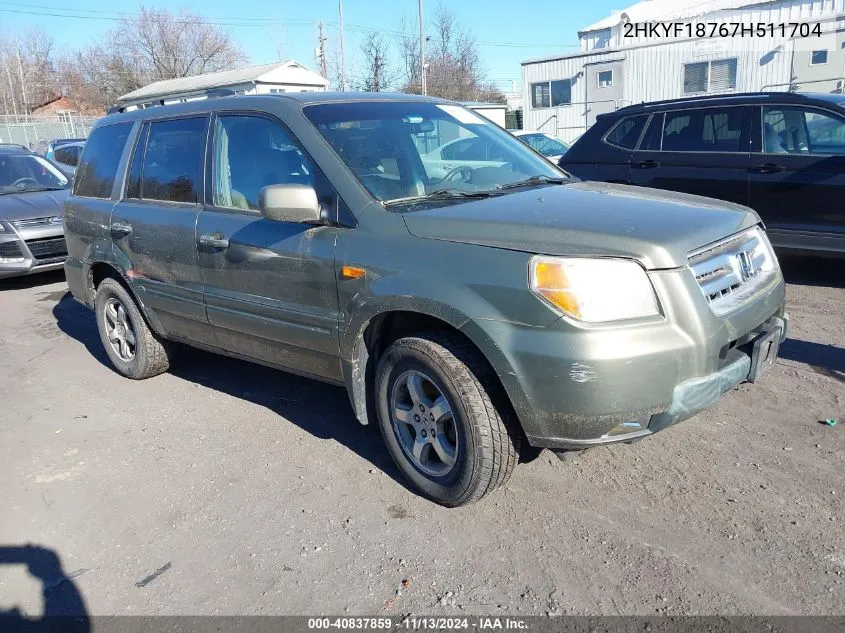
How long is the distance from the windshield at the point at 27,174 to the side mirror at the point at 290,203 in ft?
25.3

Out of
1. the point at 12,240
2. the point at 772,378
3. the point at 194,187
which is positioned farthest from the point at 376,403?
the point at 12,240

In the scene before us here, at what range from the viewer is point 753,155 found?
6688 mm

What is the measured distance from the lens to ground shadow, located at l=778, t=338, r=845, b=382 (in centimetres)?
452

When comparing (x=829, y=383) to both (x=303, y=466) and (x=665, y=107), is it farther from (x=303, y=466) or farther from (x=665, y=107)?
(x=665, y=107)

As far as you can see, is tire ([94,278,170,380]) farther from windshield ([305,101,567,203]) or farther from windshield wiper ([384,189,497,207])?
windshield wiper ([384,189,497,207])

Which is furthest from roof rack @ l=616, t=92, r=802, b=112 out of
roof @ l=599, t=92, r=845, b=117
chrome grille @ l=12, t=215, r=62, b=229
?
chrome grille @ l=12, t=215, r=62, b=229

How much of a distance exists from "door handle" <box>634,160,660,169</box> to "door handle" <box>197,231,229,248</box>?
4.91 metres

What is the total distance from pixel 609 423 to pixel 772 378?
7.43 ft

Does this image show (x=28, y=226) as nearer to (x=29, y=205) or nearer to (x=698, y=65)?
(x=29, y=205)

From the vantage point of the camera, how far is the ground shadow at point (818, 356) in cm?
452

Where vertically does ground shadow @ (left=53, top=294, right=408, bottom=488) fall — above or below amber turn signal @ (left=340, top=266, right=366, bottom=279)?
below

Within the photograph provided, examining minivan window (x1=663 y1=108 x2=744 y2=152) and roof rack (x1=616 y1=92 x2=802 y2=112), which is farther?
minivan window (x1=663 y1=108 x2=744 y2=152)

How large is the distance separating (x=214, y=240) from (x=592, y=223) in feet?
7.11

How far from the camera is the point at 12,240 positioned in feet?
27.5
